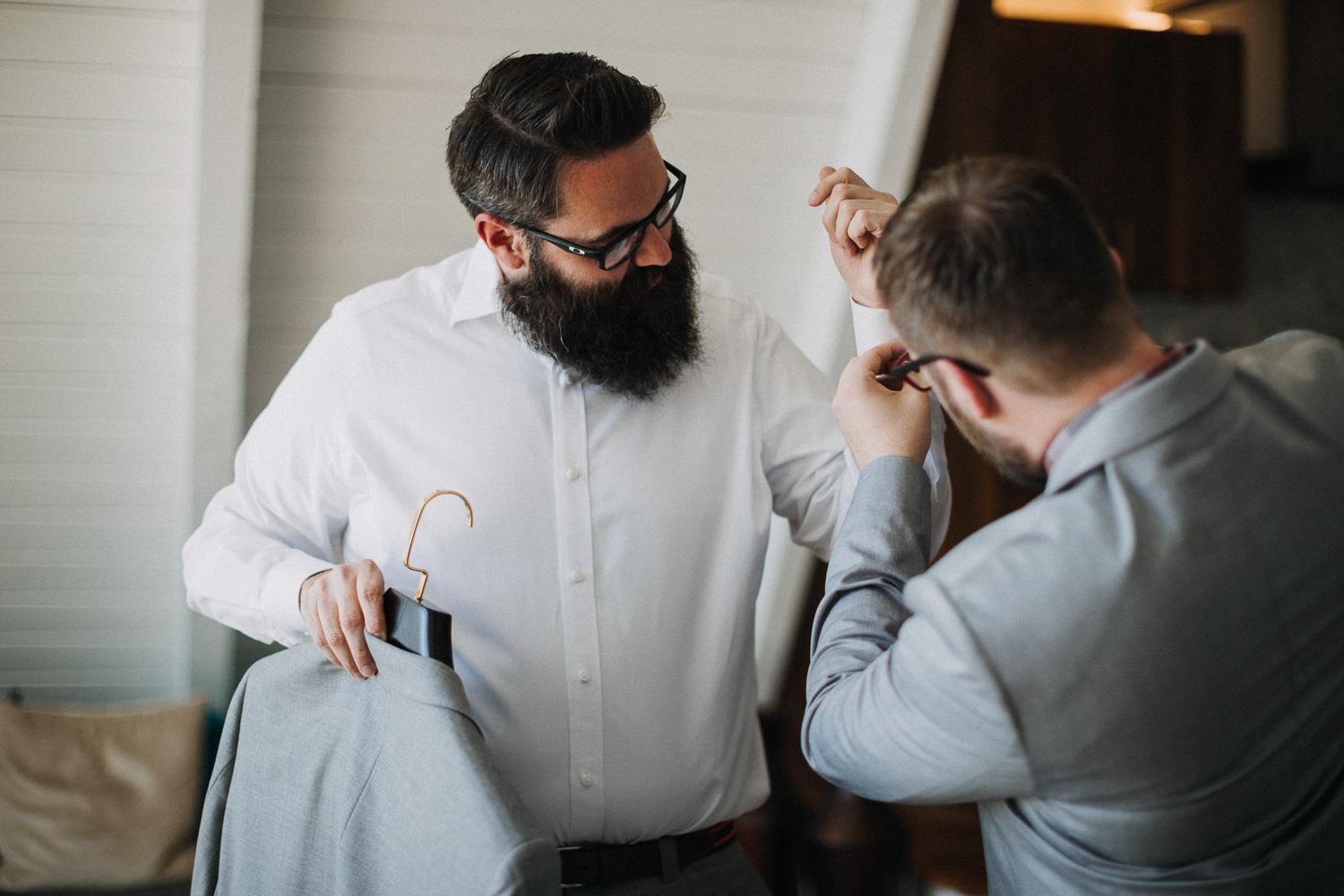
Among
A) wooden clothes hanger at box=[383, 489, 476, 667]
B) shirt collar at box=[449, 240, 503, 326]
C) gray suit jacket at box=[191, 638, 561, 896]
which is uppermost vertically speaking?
shirt collar at box=[449, 240, 503, 326]

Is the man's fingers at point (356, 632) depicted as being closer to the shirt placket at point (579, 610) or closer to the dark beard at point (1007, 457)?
the shirt placket at point (579, 610)

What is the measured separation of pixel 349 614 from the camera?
113 cm

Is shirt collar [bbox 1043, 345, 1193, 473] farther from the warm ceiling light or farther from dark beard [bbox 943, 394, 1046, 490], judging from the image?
the warm ceiling light

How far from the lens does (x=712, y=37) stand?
6.56 feet

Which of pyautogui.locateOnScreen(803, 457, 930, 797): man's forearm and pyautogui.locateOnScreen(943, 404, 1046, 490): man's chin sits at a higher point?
pyautogui.locateOnScreen(943, 404, 1046, 490): man's chin

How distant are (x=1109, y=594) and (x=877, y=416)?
0.37m

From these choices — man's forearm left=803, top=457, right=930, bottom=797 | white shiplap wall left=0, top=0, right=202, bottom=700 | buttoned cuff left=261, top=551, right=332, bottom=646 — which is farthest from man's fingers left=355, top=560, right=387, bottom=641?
white shiplap wall left=0, top=0, right=202, bottom=700

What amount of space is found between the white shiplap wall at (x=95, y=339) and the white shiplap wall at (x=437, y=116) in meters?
0.18

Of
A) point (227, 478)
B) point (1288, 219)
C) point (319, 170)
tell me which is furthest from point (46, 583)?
point (1288, 219)

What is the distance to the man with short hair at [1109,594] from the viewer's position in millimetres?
795

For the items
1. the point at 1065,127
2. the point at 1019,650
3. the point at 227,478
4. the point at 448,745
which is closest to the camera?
the point at 1019,650

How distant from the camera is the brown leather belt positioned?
1239mm

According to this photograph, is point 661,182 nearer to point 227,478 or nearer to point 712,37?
point 712,37

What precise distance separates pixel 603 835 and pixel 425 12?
1522 millimetres
